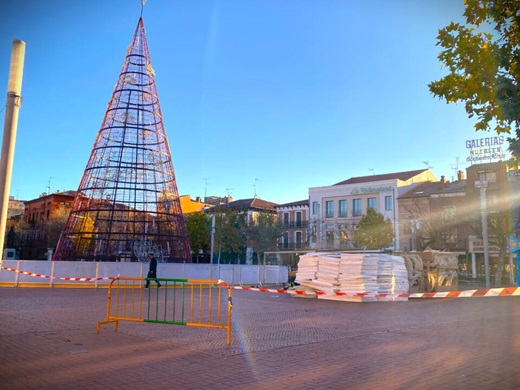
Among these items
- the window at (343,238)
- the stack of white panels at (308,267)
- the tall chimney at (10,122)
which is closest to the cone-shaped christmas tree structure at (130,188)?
the stack of white panels at (308,267)

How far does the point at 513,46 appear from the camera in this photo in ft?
20.9

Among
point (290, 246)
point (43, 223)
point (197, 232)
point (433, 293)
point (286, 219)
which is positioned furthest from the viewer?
point (43, 223)

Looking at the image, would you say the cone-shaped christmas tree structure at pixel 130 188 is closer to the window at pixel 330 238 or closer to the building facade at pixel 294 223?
the window at pixel 330 238

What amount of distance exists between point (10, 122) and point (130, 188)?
18085mm

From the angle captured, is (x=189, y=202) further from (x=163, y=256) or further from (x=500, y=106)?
(x=500, y=106)

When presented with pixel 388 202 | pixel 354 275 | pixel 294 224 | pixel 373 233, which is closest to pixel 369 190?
pixel 388 202

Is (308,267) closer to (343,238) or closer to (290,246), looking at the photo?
(343,238)

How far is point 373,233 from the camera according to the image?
43.2 meters

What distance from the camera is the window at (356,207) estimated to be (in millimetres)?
51875

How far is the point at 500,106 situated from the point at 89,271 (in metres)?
21.4

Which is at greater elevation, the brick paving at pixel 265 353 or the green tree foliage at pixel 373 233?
the green tree foliage at pixel 373 233

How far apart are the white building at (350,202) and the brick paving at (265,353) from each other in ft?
124

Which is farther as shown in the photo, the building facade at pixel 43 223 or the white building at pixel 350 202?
the building facade at pixel 43 223

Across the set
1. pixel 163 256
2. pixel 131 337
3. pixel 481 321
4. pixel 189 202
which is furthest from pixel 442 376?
pixel 189 202
